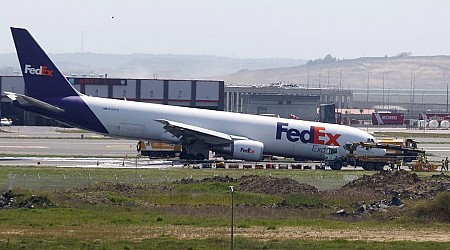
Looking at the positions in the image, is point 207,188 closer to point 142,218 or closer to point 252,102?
point 142,218

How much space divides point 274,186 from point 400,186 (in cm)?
604

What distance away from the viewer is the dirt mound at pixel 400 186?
46031mm

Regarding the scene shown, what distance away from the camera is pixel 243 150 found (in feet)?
217

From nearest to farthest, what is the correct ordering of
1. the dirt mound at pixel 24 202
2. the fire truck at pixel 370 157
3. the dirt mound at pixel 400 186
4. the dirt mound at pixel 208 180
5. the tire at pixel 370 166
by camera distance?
the dirt mound at pixel 24 202 → the dirt mound at pixel 400 186 → the dirt mound at pixel 208 180 → the tire at pixel 370 166 → the fire truck at pixel 370 157

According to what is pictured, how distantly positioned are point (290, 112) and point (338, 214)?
11394 centimetres

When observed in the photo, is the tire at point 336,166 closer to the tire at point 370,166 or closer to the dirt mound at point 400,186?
the tire at point 370,166

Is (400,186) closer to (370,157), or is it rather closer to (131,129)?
(370,157)

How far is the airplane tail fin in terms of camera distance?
215ft

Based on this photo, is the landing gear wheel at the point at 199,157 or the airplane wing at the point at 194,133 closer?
the airplane wing at the point at 194,133

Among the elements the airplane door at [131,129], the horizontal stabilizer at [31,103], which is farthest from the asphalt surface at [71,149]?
the horizontal stabilizer at [31,103]

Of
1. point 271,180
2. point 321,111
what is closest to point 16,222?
point 271,180

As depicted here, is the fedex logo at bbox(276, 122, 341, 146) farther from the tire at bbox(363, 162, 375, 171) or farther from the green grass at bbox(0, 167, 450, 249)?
the green grass at bbox(0, 167, 450, 249)

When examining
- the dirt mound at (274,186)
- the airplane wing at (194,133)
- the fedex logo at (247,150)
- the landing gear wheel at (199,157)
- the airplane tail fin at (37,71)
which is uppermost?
the airplane tail fin at (37,71)

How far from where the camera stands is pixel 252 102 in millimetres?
157750
